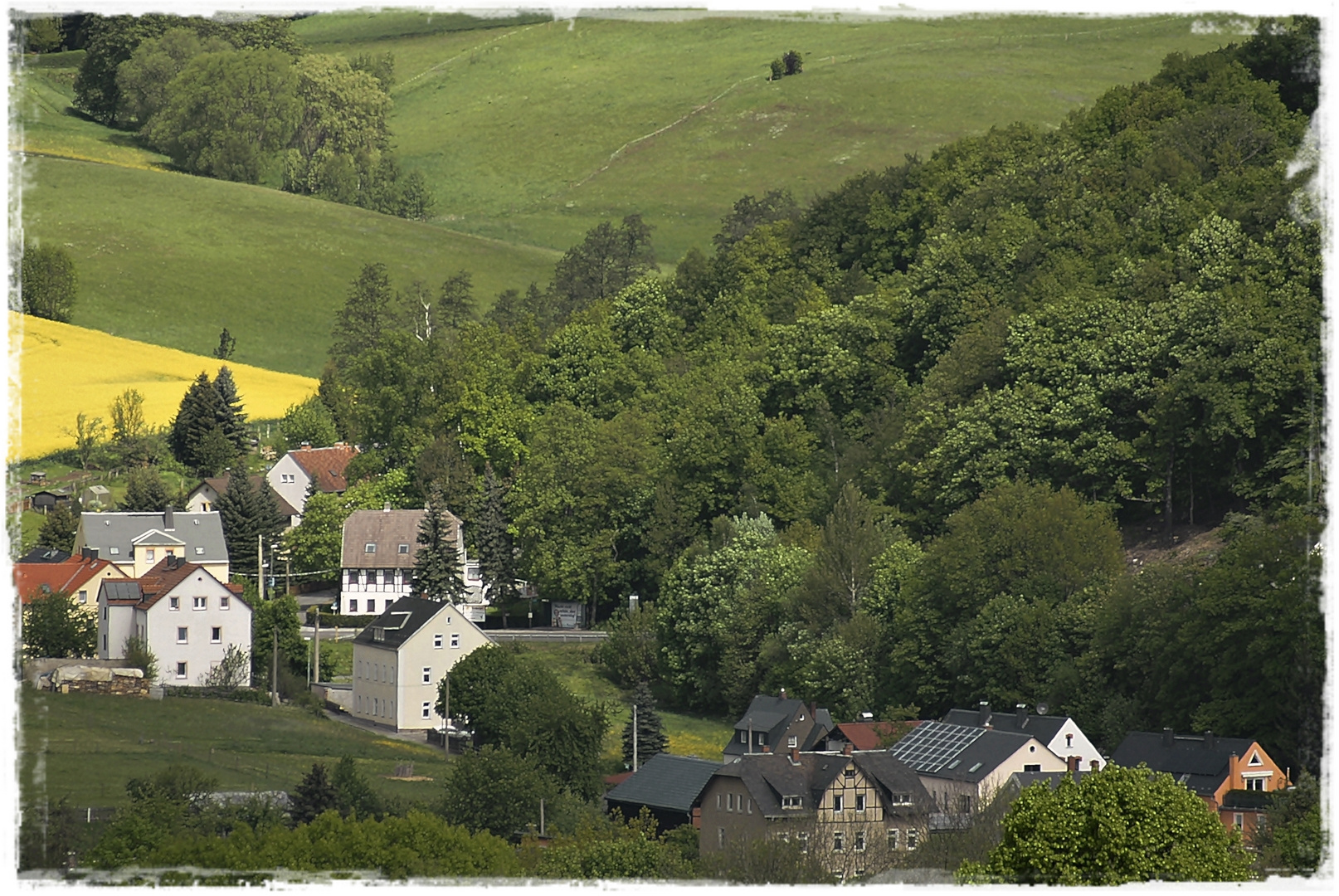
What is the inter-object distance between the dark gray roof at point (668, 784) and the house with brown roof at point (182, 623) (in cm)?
2195

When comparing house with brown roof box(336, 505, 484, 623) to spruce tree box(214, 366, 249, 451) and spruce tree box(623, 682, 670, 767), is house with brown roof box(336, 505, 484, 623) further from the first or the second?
spruce tree box(623, 682, 670, 767)

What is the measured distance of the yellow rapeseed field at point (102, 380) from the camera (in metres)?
119

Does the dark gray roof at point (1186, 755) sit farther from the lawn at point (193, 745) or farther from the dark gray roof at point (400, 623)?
the dark gray roof at point (400, 623)

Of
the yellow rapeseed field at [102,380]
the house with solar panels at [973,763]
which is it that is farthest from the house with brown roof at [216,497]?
the house with solar panels at [973,763]

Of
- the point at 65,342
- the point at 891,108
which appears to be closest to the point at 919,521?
the point at 65,342

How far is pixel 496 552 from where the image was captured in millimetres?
102312

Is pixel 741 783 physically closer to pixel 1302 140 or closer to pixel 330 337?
pixel 1302 140

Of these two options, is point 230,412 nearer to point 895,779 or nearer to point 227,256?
point 227,256

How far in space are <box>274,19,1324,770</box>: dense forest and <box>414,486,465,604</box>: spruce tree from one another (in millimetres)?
2198

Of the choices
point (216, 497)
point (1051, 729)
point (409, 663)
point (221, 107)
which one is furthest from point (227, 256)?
point (1051, 729)

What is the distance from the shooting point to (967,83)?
19888 cm

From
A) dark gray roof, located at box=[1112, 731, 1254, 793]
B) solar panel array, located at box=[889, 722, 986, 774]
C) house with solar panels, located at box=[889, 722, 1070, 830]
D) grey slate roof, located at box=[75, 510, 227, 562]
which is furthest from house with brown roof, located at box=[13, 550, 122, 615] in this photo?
dark gray roof, located at box=[1112, 731, 1254, 793]

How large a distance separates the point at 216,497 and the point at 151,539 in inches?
450

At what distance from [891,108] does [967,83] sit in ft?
25.8
